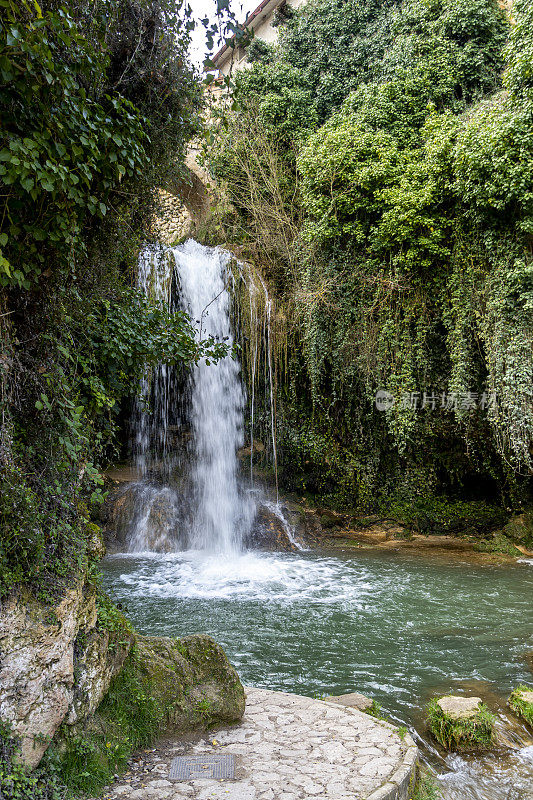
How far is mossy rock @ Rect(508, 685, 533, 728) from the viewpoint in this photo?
443cm

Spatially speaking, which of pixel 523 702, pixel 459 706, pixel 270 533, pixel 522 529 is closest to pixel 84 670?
pixel 459 706

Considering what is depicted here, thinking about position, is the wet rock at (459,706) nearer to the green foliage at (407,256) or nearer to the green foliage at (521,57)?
the green foliage at (407,256)

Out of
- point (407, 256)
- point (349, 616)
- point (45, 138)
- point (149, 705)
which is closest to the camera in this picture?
point (45, 138)

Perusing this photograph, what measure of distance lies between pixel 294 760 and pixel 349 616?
3.90 meters

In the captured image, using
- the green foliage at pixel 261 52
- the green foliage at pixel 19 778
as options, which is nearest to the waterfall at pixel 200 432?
the green foliage at pixel 261 52

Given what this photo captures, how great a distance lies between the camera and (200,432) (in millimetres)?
12023

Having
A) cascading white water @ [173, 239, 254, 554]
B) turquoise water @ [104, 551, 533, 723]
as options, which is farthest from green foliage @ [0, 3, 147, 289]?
cascading white water @ [173, 239, 254, 554]

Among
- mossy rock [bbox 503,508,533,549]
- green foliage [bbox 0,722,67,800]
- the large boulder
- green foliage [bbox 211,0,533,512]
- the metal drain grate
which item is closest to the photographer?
green foliage [bbox 0,722,67,800]

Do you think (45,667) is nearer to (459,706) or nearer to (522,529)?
(459,706)

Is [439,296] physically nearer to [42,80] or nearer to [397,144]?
[397,144]

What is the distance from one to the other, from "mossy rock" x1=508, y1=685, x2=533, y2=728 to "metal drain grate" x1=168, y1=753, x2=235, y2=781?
8.94 feet

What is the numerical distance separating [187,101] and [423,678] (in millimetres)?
5624

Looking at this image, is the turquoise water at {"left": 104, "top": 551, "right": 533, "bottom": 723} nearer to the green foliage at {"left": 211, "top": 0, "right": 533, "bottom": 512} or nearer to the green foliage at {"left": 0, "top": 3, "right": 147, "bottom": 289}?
the green foliage at {"left": 211, "top": 0, "right": 533, "bottom": 512}

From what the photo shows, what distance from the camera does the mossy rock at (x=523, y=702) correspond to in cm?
443
